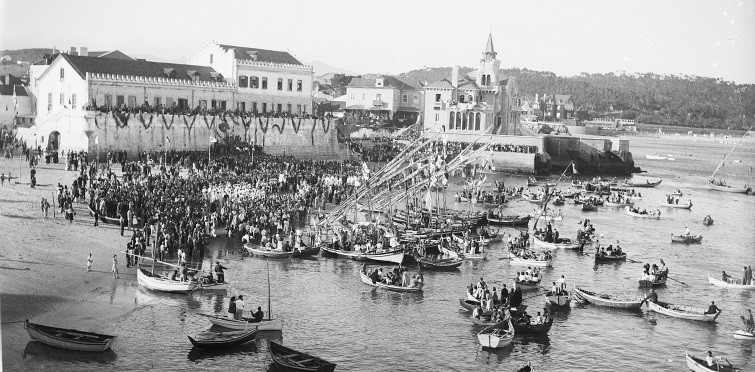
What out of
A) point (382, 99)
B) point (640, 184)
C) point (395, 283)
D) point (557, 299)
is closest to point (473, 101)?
point (382, 99)

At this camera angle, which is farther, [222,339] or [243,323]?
[243,323]

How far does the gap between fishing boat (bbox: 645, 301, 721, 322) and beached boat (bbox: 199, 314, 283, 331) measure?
15849mm

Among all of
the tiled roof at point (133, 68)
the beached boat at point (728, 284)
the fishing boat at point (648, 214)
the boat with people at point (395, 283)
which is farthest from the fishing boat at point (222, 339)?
the fishing boat at point (648, 214)

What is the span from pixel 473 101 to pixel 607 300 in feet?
247

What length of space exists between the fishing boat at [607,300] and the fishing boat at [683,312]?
2.45ft

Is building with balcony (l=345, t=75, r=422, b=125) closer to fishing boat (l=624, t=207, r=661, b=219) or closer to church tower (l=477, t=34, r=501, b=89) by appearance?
church tower (l=477, t=34, r=501, b=89)

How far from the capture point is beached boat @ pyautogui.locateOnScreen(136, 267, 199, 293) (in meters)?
31.8

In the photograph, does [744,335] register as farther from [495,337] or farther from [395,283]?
[395,283]

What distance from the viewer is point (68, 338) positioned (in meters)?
25.5

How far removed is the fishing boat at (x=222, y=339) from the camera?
88.0 ft

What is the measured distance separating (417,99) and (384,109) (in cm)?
647

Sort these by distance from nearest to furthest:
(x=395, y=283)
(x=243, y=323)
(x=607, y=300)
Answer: (x=243, y=323), (x=607, y=300), (x=395, y=283)

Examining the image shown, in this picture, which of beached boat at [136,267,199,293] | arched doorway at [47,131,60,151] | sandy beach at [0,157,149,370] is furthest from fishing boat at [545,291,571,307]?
arched doorway at [47,131,60,151]

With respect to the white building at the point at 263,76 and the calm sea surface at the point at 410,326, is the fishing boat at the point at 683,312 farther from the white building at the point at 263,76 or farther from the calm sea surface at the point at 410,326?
the white building at the point at 263,76
